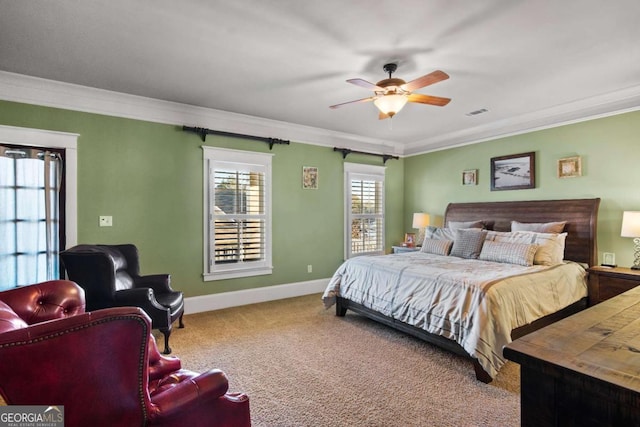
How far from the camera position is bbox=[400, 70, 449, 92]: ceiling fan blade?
2452mm

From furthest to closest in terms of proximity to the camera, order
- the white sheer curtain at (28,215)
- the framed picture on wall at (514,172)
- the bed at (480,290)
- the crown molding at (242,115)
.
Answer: the framed picture on wall at (514,172) → the crown molding at (242,115) → the white sheer curtain at (28,215) → the bed at (480,290)

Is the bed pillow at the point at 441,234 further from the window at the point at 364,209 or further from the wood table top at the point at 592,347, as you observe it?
the wood table top at the point at 592,347

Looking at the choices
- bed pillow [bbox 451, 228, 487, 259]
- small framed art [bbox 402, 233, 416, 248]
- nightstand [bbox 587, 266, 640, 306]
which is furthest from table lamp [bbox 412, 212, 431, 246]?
nightstand [bbox 587, 266, 640, 306]

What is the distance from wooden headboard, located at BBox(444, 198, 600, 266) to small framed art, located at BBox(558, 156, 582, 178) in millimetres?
337

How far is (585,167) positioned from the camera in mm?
4059

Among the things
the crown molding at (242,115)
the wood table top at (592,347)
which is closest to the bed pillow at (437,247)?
the crown molding at (242,115)

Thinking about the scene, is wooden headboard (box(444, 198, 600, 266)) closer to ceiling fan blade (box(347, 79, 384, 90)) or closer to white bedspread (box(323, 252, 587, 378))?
white bedspread (box(323, 252, 587, 378))

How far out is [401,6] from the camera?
83.6 inches

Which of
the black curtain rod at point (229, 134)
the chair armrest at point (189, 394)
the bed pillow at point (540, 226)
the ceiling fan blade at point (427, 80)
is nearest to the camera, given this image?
the chair armrest at point (189, 394)

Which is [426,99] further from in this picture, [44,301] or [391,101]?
[44,301]

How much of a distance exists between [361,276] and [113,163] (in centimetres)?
313

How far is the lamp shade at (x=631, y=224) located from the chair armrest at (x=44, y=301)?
4.88 m

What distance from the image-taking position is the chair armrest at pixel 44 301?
1.53 m

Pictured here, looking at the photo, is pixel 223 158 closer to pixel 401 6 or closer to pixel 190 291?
pixel 190 291
